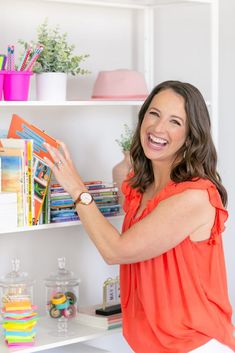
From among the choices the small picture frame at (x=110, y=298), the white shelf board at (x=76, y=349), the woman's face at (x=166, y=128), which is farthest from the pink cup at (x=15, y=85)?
the white shelf board at (x=76, y=349)

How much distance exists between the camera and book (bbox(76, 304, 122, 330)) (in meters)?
2.59

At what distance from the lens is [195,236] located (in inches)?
86.9

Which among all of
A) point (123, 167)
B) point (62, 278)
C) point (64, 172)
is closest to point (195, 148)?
point (64, 172)

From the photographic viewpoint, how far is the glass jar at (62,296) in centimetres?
255

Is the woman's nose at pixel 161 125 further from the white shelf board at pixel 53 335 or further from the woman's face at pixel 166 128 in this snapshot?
the white shelf board at pixel 53 335

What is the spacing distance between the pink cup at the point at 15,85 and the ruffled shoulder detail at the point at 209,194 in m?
0.52

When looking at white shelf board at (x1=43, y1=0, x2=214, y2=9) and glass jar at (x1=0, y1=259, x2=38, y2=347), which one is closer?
glass jar at (x1=0, y1=259, x2=38, y2=347)

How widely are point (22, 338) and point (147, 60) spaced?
1.15 m

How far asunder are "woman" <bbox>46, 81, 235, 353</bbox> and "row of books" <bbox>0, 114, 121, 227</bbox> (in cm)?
9

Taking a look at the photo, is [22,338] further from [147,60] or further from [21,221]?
[147,60]

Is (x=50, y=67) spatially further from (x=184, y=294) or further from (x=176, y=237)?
(x=184, y=294)

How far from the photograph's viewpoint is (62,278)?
260 cm

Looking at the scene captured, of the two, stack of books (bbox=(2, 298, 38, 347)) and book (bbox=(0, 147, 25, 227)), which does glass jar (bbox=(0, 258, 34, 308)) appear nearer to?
stack of books (bbox=(2, 298, 38, 347))

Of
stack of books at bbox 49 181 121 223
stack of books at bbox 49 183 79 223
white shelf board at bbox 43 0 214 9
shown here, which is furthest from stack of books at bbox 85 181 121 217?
white shelf board at bbox 43 0 214 9
